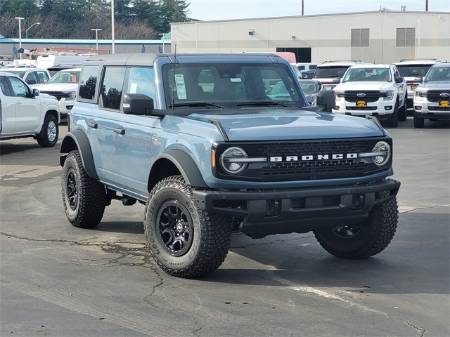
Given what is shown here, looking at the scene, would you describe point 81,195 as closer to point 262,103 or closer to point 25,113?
point 262,103

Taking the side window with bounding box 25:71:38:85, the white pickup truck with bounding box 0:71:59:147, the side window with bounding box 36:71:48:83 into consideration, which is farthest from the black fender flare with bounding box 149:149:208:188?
the side window with bounding box 36:71:48:83

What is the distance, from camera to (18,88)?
17500 millimetres

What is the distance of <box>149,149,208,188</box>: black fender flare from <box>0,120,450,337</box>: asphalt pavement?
0.88 meters

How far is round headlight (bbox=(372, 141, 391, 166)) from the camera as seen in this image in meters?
6.50

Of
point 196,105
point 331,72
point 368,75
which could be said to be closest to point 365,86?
point 368,75

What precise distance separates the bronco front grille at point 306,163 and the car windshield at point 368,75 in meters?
17.6

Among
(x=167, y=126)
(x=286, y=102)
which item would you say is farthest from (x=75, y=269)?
(x=286, y=102)

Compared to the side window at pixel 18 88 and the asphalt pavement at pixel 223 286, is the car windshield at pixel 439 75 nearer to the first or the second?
the side window at pixel 18 88

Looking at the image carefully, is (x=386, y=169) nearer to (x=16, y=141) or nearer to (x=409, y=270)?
(x=409, y=270)

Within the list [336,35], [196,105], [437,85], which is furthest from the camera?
[336,35]

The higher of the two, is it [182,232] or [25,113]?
[25,113]

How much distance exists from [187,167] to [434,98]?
1663cm

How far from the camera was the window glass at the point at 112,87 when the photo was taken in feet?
26.4

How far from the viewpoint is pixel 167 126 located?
678 cm
